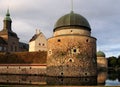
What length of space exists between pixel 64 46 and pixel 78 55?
2.00 meters

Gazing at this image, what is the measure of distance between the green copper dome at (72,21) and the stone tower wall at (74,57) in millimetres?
1698

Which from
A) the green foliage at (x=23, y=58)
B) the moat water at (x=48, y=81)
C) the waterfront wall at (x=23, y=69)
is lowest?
the moat water at (x=48, y=81)

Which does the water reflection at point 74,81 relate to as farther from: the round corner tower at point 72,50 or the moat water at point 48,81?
the round corner tower at point 72,50

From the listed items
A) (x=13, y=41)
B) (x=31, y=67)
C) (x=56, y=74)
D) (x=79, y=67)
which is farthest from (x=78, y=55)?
(x=13, y=41)

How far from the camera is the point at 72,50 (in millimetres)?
28641

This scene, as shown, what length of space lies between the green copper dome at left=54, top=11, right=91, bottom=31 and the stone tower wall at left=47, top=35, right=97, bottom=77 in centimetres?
170

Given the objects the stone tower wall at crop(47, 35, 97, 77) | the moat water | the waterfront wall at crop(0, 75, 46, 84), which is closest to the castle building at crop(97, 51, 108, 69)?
the moat water

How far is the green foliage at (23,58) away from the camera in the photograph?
3347 centimetres

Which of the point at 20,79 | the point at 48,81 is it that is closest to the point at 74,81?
the point at 48,81

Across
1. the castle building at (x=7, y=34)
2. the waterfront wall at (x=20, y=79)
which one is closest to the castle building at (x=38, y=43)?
the castle building at (x=7, y=34)

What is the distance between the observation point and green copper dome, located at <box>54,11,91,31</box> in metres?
29.6

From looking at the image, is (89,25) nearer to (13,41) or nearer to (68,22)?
(68,22)

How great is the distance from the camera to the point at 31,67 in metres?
32.7

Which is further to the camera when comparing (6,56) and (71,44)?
(6,56)
